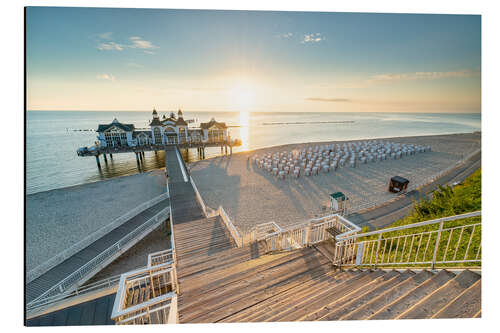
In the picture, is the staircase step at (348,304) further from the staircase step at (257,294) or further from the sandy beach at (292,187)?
the sandy beach at (292,187)

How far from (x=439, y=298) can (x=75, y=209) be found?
50.4 feet

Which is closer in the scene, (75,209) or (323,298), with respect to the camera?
(323,298)

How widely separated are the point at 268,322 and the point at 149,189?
13.8 meters

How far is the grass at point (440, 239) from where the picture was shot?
266 cm

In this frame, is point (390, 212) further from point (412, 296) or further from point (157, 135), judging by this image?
point (157, 135)

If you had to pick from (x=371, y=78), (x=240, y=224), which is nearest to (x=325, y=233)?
(x=240, y=224)

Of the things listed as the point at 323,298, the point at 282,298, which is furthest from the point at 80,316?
the point at 323,298

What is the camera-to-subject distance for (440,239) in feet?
11.3

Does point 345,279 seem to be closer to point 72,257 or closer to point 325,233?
point 325,233

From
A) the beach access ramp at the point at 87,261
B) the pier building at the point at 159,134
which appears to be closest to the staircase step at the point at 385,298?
the beach access ramp at the point at 87,261

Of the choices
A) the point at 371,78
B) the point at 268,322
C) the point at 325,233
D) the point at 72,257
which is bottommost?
the point at 72,257

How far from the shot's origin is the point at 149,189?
13641mm

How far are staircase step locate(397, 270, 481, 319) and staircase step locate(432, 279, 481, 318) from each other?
4cm

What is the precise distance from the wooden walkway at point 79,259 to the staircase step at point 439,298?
831cm
